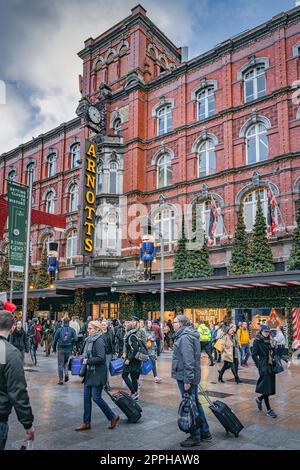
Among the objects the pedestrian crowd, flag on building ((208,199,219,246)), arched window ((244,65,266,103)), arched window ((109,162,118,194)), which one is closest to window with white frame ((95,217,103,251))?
arched window ((109,162,118,194))

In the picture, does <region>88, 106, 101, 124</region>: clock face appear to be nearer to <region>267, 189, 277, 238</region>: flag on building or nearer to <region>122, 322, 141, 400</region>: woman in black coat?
<region>267, 189, 277, 238</region>: flag on building

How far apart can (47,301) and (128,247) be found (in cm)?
1093

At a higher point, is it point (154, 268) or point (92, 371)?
point (154, 268)

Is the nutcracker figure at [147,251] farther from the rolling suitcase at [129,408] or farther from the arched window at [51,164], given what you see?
the rolling suitcase at [129,408]

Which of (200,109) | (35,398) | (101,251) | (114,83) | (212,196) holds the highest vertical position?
(114,83)

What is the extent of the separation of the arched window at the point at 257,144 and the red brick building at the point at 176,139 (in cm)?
7

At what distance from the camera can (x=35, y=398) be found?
9508 mm

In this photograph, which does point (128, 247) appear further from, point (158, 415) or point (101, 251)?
point (158, 415)

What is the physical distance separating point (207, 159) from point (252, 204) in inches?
203

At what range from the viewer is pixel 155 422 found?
7348 mm

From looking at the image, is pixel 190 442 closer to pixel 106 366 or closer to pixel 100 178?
pixel 106 366

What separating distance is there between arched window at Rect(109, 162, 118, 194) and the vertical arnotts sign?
102 inches

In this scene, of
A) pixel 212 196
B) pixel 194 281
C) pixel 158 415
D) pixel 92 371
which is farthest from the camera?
pixel 212 196
